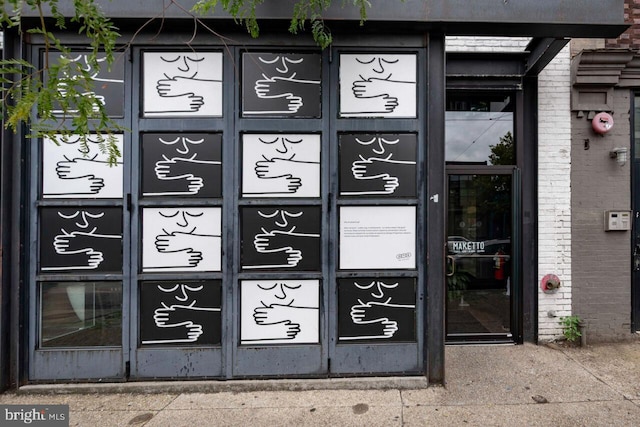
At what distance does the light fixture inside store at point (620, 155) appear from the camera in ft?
15.2

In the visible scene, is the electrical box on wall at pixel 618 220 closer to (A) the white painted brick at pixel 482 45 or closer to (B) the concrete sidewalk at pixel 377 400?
(B) the concrete sidewalk at pixel 377 400

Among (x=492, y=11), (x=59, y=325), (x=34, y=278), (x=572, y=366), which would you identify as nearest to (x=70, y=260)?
(x=34, y=278)

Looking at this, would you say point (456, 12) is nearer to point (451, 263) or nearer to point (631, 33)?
point (451, 263)

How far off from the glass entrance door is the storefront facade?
1326mm

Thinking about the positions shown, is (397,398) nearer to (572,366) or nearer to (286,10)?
(572,366)

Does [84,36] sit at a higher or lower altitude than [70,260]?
higher

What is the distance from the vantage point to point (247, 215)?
3646mm

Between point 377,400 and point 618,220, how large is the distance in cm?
409

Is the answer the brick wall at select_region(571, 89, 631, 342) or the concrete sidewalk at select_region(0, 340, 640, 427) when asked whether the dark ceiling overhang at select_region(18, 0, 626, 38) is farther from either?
the concrete sidewalk at select_region(0, 340, 640, 427)

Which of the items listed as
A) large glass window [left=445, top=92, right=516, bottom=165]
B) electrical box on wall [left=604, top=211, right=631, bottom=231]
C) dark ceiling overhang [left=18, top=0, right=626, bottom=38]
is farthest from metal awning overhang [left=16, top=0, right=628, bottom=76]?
electrical box on wall [left=604, top=211, right=631, bottom=231]

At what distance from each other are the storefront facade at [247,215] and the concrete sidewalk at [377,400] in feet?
0.51

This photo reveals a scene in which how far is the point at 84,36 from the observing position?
3598 millimetres

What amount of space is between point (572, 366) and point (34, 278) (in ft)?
19.7

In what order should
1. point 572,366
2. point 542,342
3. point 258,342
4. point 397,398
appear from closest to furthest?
1. point 397,398
2. point 258,342
3. point 572,366
4. point 542,342
